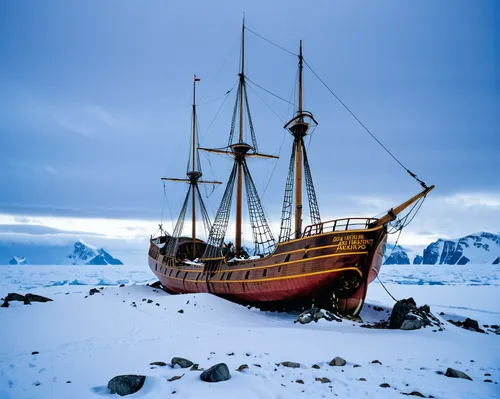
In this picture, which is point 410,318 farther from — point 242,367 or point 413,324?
point 242,367

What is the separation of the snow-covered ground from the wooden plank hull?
1925 millimetres

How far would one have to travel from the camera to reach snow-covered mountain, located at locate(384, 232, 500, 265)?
172 metres

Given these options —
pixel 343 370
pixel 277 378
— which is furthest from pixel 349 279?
pixel 277 378

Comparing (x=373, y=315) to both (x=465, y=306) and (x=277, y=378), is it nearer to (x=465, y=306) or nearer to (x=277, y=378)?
(x=465, y=306)

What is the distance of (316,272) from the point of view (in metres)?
14.6

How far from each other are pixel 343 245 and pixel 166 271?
1968 centimetres

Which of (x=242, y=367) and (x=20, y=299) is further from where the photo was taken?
(x=20, y=299)

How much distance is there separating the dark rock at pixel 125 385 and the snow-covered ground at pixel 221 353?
9.6 inches

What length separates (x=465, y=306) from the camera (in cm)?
2083

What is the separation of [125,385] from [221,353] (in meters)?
3.54

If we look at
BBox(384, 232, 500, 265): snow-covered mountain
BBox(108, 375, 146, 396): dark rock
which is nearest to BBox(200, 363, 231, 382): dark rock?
BBox(108, 375, 146, 396): dark rock

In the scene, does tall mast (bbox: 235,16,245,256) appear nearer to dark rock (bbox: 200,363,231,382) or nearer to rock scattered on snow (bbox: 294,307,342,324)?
rock scattered on snow (bbox: 294,307,342,324)

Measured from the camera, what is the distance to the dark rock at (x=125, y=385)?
543 centimetres

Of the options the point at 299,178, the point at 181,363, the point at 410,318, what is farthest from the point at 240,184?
the point at 181,363
